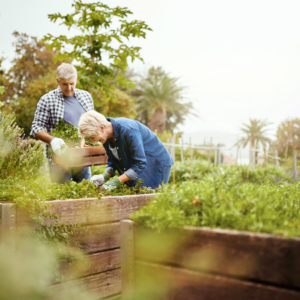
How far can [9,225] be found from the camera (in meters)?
1.79

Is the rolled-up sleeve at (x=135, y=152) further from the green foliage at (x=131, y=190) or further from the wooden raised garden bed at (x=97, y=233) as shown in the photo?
the wooden raised garden bed at (x=97, y=233)

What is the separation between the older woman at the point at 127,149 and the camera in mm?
2479

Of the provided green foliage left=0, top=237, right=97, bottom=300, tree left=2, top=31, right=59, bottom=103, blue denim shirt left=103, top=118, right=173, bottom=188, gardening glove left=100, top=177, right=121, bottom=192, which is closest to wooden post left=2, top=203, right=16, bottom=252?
green foliage left=0, top=237, right=97, bottom=300

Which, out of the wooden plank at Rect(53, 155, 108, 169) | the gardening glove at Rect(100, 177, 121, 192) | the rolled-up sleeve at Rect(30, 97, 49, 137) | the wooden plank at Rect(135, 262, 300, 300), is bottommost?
the wooden plank at Rect(135, 262, 300, 300)

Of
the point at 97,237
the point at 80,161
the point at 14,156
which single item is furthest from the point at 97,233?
the point at 14,156

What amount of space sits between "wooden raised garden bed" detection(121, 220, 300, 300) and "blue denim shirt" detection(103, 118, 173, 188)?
3.86 feet

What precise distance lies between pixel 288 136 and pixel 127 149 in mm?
37405

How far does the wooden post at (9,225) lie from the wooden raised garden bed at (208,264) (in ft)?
2.55

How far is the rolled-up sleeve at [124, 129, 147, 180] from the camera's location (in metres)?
2.53

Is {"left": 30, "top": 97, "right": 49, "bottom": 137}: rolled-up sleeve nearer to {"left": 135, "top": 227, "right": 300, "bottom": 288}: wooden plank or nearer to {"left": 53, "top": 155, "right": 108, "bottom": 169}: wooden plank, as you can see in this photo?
{"left": 53, "top": 155, "right": 108, "bottom": 169}: wooden plank

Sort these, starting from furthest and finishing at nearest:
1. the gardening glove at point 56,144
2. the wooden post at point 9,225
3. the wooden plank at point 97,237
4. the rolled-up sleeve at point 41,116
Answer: the rolled-up sleeve at point 41,116, the gardening glove at point 56,144, the wooden plank at point 97,237, the wooden post at point 9,225

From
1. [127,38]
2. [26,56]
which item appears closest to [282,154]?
[26,56]

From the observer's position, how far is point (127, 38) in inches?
169

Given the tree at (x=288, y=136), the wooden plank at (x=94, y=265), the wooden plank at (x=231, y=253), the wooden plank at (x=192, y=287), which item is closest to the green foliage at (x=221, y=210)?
the wooden plank at (x=231, y=253)
